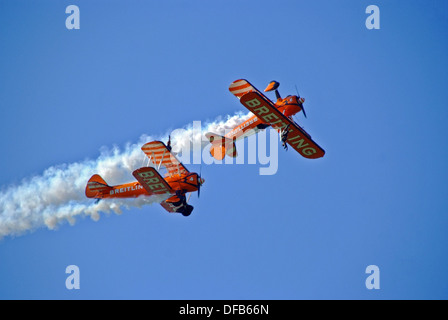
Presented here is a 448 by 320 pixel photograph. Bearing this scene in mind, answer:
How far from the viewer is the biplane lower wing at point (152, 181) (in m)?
36.3

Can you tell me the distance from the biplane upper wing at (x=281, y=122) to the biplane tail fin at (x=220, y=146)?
2.69 metres

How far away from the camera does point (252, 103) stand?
38.8 meters

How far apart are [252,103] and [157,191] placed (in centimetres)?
537

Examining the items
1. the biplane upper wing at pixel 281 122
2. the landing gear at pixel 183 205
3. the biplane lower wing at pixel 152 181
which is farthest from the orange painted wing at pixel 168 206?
the biplane upper wing at pixel 281 122

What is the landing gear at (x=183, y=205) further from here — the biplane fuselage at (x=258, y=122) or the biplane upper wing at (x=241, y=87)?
the biplane upper wing at (x=241, y=87)

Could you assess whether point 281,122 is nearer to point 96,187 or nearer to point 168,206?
point 168,206

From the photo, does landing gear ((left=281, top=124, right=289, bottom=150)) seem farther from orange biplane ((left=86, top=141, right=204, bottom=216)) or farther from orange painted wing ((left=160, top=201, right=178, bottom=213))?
orange painted wing ((left=160, top=201, right=178, bottom=213))

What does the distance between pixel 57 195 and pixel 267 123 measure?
947cm

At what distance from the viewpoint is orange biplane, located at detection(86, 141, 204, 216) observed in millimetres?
37000

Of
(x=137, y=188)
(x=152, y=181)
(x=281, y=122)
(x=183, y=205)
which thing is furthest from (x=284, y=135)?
(x=137, y=188)

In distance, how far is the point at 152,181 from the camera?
1454 inches
